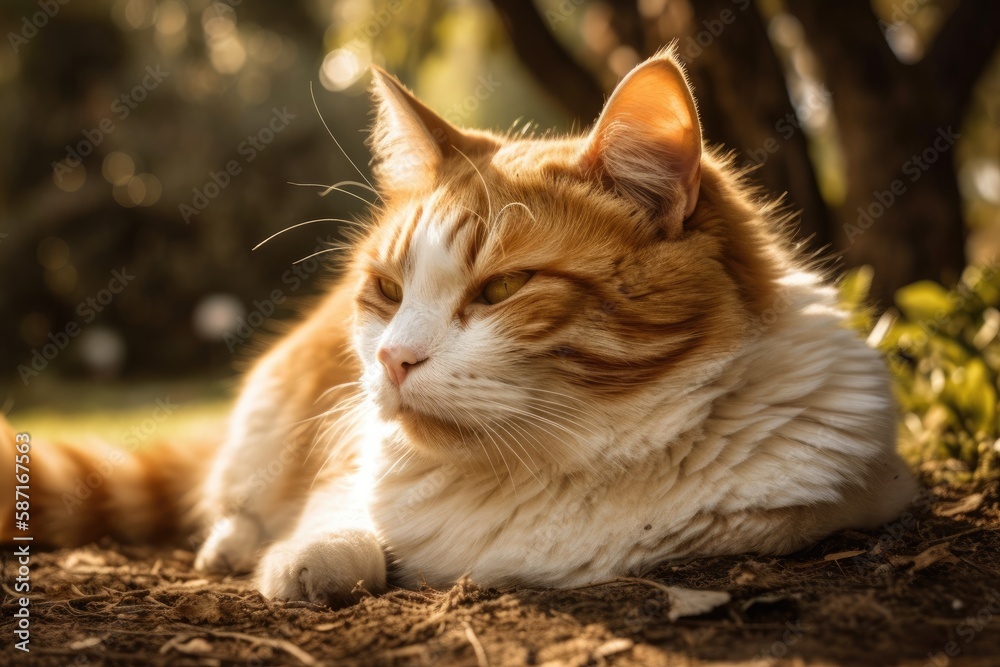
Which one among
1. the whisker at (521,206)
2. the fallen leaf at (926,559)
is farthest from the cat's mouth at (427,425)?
the fallen leaf at (926,559)

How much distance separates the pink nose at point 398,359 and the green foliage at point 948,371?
69.7 inches

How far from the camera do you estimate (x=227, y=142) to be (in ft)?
36.5

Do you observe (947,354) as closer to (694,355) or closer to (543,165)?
(694,355)

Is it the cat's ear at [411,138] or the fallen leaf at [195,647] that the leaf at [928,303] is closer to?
the cat's ear at [411,138]

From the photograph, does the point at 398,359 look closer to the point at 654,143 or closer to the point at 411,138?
the point at 654,143

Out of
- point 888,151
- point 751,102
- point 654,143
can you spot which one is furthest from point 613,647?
point 888,151

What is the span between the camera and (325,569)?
6.47ft

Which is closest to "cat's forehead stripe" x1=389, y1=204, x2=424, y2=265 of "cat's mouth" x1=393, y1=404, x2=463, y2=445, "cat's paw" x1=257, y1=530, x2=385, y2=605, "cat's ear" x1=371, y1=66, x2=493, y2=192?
"cat's ear" x1=371, y1=66, x2=493, y2=192

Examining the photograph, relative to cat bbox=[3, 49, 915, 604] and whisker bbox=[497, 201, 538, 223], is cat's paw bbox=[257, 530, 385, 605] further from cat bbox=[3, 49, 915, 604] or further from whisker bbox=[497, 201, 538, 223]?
whisker bbox=[497, 201, 538, 223]

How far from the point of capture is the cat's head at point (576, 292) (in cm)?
183

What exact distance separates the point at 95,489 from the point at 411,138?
1.85 meters

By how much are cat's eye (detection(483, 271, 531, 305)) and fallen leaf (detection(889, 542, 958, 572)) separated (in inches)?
43.9

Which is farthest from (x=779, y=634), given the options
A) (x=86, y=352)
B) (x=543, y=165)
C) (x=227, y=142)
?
(x=227, y=142)

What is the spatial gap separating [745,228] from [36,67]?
11.6m
